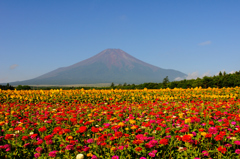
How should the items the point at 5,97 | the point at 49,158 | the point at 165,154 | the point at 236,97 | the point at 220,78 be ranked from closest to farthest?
the point at 49,158 < the point at 165,154 < the point at 236,97 < the point at 5,97 < the point at 220,78

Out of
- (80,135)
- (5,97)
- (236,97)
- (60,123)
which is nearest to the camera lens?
(80,135)

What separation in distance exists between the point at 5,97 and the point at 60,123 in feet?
38.1

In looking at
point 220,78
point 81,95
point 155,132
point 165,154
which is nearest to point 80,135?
point 155,132

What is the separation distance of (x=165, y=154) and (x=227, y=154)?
1.09m

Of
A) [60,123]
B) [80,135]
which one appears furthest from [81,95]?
[80,135]

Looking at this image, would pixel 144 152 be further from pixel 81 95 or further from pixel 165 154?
pixel 81 95

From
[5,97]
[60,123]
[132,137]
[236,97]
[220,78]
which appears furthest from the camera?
[220,78]

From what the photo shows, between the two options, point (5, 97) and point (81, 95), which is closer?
point (81, 95)

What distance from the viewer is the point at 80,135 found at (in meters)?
4.30

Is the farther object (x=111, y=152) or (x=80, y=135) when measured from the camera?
(x=80, y=135)

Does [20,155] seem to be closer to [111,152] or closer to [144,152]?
[111,152]

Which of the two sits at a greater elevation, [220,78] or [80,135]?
[220,78]

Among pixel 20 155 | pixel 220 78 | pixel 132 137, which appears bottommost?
pixel 20 155

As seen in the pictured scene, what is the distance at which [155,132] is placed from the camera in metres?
4.08
